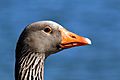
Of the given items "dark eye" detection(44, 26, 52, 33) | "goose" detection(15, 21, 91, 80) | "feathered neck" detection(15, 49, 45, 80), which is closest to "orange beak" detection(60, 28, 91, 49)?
"goose" detection(15, 21, 91, 80)

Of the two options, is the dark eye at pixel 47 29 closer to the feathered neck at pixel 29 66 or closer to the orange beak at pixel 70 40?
the orange beak at pixel 70 40

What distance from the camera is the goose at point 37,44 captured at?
44.2 ft

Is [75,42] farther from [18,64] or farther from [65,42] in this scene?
[18,64]

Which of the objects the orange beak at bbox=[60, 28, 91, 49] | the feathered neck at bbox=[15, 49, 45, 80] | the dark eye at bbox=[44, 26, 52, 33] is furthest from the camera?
the orange beak at bbox=[60, 28, 91, 49]

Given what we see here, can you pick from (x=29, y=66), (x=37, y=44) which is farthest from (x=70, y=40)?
(x=29, y=66)

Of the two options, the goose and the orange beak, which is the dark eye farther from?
the orange beak

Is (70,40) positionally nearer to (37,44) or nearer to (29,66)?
(37,44)

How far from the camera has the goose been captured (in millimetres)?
13477

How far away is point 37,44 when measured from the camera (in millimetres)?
13617

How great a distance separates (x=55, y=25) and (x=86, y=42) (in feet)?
2.04

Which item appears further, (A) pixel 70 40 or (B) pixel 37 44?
(A) pixel 70 40

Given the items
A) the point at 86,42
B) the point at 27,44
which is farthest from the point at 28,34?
the point at 86,42

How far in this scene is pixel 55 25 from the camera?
13727 mm

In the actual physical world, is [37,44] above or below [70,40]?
below
